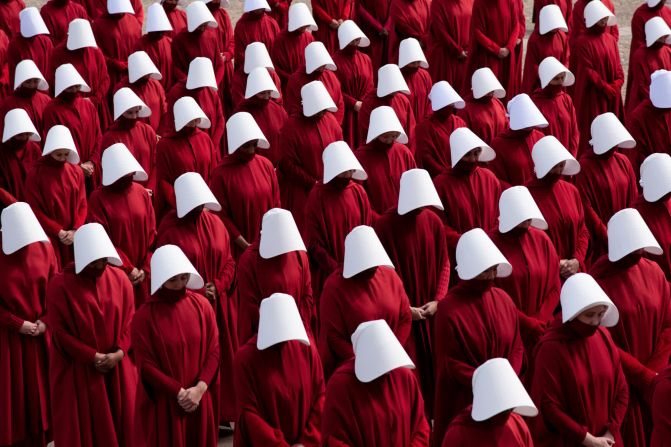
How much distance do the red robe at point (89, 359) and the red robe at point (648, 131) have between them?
16.3 feet

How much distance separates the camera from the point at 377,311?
7215 millimetres

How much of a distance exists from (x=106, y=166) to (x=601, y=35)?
5520mm

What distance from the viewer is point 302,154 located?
9898 millimetres

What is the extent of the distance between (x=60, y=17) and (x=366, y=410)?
28.2 feet

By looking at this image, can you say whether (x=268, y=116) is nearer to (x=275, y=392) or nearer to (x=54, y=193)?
(x=54, y=193)

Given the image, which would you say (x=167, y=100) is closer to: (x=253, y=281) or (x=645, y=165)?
(x=253, y=281)

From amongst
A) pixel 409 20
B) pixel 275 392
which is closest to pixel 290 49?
pixel 409 20

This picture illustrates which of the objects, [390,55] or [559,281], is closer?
[559,281]

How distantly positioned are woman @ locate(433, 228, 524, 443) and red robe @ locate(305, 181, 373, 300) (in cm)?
150

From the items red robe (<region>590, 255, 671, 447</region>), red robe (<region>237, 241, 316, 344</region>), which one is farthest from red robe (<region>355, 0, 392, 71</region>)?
red robe (<region>590, 255, 671, 447</region>)

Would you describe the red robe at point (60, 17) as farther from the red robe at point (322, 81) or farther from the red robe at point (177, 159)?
the red robe at point (177, 159)

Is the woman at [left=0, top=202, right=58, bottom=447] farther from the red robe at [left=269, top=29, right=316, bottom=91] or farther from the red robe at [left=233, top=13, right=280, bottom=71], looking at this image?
the red robe at [left=233, top=13, right=280, bottom=71]

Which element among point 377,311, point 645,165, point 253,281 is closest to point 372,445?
point 377,311

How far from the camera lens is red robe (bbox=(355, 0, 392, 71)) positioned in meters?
13.5
